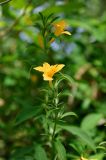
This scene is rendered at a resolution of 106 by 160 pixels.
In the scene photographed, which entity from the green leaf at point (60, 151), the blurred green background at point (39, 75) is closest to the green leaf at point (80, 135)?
the green leaf at point (60, 151)

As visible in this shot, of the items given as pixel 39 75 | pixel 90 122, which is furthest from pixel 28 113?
pixel 39 75

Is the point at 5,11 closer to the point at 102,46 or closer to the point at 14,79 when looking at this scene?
the point at 14,79

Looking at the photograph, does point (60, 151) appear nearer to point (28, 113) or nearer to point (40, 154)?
point (40, 154)

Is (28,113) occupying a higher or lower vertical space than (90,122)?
higher

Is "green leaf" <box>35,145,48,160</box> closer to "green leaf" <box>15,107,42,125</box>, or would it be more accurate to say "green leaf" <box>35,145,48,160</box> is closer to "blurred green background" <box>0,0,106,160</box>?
"green leaf" <box>15,107,42,125</box>

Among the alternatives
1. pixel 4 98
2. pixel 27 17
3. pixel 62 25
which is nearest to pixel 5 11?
pixel 27 17

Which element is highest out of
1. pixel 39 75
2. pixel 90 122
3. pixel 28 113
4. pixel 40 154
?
pixel 28 113

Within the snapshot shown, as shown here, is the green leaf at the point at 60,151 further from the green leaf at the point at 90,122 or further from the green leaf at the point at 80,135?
the green leaf at the point at 90,122

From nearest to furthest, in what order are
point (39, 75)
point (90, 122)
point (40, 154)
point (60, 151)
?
point (60, 151) → point (40, 154) → point (90, 122) → point (39, 75)

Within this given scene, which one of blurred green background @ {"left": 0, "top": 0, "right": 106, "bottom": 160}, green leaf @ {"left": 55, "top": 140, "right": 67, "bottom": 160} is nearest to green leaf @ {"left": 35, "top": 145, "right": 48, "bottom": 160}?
green leaf @ {"left": 55, "top": 140, "right": 67, "bottom": 160}
